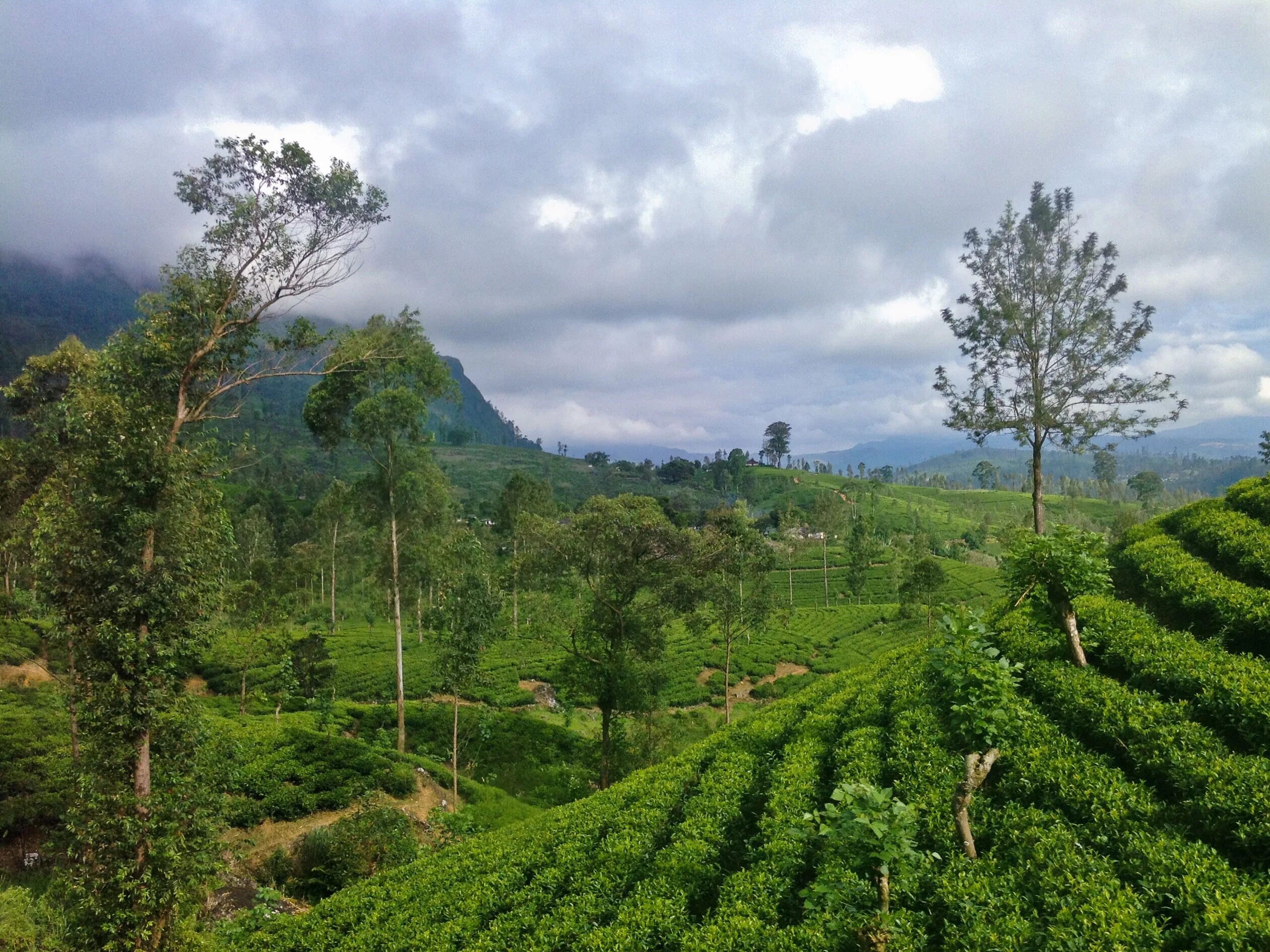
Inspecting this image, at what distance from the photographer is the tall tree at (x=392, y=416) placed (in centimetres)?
2338

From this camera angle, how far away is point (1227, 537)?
42.3ft

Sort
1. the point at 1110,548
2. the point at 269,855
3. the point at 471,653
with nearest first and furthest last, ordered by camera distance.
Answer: the point at 1110,548 < the point at 269,855 < the point at 471,653

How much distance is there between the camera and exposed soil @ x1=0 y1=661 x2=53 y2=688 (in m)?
29.4

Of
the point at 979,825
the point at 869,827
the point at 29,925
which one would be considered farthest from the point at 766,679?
the point at 869,827

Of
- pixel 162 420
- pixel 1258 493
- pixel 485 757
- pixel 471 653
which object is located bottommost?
pixel 485 757

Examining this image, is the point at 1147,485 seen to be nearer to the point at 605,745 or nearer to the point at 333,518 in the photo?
the point at 605,745

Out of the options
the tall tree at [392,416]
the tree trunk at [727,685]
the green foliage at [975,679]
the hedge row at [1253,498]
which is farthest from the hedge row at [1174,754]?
the tall tree at [392,416]

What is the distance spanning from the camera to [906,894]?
7277 millimetres

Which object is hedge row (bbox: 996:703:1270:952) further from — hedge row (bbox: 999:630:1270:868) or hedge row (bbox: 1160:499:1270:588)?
hedge row (bbox: 1160:499:1270:588)

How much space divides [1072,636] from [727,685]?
22.6 m

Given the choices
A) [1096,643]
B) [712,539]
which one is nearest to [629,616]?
[712,539]

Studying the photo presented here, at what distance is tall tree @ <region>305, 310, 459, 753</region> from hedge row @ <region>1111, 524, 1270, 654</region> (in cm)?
2212

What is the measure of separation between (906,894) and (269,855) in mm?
20040

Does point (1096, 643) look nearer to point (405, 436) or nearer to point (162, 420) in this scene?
point (162, 420)
